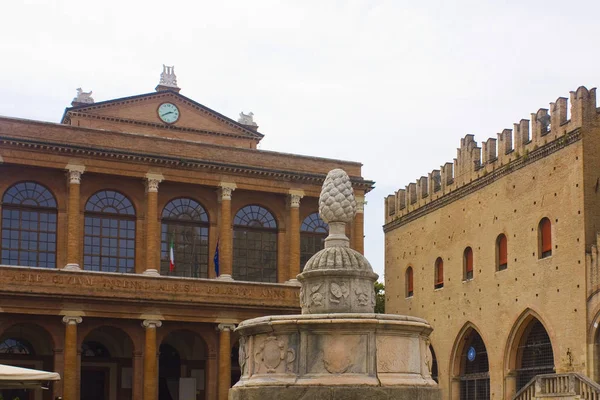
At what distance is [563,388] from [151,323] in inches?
549

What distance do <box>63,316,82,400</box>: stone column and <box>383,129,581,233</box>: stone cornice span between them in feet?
43.5

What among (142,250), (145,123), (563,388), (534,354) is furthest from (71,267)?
(563,388)

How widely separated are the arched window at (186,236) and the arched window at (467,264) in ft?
28.8

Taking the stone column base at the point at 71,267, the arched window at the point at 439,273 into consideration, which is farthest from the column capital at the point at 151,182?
the arched window at the point at 439,273

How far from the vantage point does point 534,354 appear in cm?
2927

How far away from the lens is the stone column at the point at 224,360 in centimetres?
3288

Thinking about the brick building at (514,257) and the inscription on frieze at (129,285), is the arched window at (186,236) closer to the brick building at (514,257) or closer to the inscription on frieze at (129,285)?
the inscription on frieze at (129,285)

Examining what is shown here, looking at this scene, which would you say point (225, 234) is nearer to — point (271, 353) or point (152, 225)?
Answer: point (152, 225)

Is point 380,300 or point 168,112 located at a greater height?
point 168,112

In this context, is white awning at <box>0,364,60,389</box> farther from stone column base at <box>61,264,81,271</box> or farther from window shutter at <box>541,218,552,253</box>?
window shutter at <box>541,218,552,253</box>

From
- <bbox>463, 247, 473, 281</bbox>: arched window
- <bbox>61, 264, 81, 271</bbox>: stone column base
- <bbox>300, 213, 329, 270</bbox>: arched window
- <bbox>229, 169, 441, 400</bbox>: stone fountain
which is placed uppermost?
<bbox>300, 213, 329, 270</bbox>: arched window

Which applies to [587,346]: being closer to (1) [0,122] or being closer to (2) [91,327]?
(2) [91,327]

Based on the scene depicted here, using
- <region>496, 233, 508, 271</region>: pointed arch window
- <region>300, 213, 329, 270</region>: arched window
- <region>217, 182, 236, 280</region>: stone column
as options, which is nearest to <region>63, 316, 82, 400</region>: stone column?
<region>217, 182, 236, 280</region>: stone column

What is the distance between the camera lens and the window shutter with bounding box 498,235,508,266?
30986 mm
